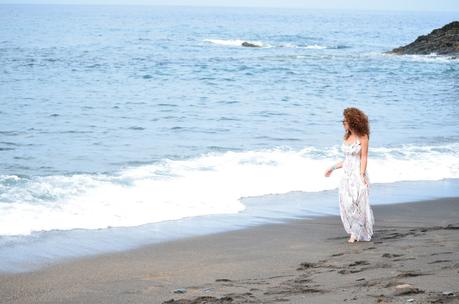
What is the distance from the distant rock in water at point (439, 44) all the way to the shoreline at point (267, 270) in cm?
3996

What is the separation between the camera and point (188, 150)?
15.1 m

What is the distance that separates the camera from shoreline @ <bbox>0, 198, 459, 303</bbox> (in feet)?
19.0

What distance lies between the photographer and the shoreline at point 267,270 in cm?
579

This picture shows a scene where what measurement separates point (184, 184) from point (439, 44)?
39881 millimetres

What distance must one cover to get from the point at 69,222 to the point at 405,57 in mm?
38954

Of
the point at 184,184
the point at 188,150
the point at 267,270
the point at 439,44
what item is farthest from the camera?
the point at 439,44

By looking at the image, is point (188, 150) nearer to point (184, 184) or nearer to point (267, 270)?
point (184, 184)

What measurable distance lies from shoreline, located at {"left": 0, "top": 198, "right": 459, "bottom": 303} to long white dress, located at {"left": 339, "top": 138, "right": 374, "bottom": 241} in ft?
0.74

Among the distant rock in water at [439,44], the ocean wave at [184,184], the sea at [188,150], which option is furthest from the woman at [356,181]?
the distant rock in water at [439,44]

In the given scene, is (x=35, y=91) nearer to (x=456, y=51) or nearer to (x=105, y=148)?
(x=105, y=148)

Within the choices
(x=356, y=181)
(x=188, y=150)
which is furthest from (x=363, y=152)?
(x=188, y=150)

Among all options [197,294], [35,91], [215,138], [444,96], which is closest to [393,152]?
[215,138]

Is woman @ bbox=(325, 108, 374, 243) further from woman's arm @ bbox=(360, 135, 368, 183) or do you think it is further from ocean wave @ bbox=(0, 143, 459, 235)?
ocean wave @ bbox=(0, 143, 459, 235)

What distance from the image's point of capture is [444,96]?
2683 cm
